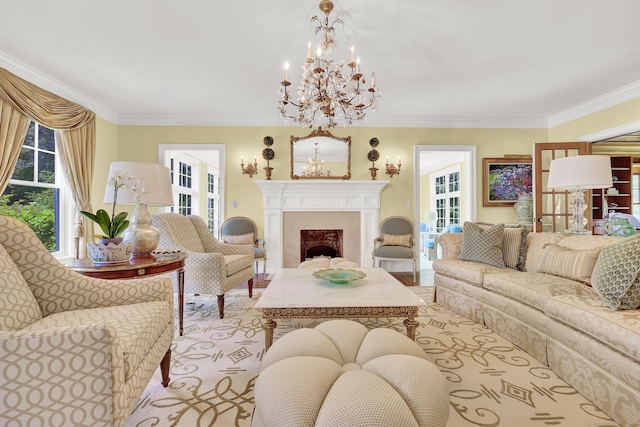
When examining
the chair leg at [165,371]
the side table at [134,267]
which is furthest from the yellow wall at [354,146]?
the chair leg at [165,371]

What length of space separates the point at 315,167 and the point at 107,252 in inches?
135

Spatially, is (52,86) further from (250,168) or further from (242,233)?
(242,233)

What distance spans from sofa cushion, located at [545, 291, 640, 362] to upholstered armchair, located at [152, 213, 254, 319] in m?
2.49

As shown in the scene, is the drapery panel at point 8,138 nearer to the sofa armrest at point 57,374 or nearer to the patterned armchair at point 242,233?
the patterned armchair at point 242,233

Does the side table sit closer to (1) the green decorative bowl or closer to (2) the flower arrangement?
(2) the flower arrangement

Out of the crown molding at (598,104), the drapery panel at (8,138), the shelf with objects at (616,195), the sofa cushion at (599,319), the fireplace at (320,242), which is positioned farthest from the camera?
the shelf with objects at (616,195)

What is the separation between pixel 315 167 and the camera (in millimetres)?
4844

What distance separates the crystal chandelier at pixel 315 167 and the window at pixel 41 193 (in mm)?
3314

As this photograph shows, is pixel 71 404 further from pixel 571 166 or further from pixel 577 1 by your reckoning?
pixel 571 166

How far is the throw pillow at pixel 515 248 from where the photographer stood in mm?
2785

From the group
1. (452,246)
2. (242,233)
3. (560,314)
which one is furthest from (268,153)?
(560,314)

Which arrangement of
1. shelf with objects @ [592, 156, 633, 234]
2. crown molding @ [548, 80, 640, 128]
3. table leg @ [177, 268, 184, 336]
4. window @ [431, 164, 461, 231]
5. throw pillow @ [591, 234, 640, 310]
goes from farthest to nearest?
window @ [431, 164, 461, 231] < shelf with objects @ [592, 156, 633, 234] < crown molding @ [548, 80, 640, 128] < table leg @ [177, 268, 184, 336] < throw pillow @ [591, 234, 640, 310]

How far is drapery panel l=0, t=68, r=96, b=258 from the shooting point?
9.34 ft

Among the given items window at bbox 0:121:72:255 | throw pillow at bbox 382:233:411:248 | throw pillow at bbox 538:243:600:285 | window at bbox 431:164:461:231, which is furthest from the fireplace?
window at bbox 431:164:461:231
